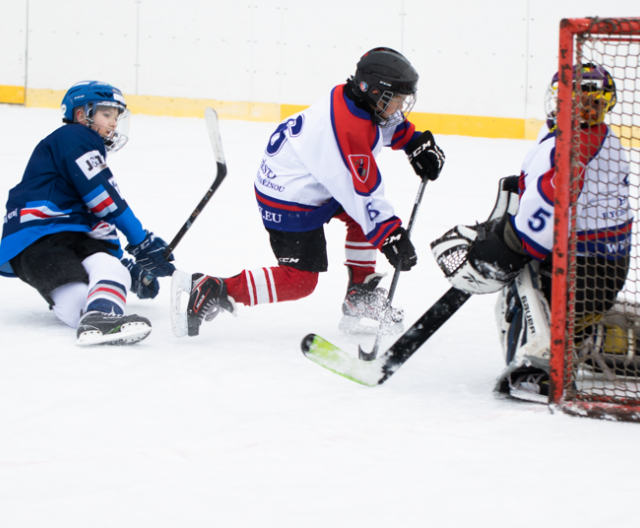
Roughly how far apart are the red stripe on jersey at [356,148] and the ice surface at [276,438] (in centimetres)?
51

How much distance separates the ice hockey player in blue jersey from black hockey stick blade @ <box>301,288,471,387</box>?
0.71m

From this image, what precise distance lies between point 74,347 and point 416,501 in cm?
118

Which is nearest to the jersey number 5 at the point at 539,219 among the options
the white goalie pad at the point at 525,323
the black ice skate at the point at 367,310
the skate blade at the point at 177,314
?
the white goalie pad at the point at 525,323

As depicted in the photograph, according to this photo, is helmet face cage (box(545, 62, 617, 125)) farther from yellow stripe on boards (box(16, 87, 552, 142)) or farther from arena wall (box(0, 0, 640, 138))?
arena wall (box(0, 0, 640, 138))

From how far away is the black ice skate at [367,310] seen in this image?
216cm

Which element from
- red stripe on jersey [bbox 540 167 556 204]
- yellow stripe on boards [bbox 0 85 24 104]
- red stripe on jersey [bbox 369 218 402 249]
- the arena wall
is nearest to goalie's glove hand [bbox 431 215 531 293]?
red stripe on jersey [bbox 540 167 556 204]

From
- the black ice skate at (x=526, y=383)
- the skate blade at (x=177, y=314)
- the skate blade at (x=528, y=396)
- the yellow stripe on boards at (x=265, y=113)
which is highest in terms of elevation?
the yellow stripe on boards at (x=265, y=113)

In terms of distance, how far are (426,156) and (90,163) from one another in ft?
3.68

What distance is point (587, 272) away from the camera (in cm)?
155

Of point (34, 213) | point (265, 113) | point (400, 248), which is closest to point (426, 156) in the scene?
point (400, 248)

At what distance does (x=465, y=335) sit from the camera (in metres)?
2.13

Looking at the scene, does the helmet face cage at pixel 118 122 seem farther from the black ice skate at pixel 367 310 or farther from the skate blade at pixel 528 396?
the skate blade at pixel 528 396

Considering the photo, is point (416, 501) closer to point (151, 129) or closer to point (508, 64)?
point (151, 129)

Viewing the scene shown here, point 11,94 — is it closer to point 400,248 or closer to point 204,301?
point 204,301
